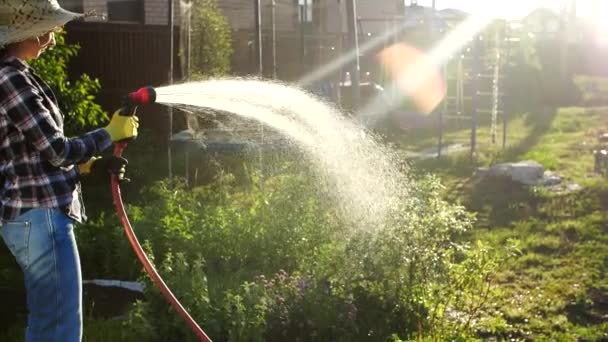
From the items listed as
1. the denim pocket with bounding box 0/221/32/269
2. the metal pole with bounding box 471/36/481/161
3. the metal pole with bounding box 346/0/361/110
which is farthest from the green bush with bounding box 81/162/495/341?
the metal pole with bounding box 471/36/481/161

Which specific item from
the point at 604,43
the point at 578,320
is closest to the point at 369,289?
the point at 578,320

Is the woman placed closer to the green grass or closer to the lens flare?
the green grass

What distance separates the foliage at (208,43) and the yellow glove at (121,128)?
769 cm

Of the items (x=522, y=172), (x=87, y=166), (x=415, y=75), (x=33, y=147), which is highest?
(x=415, y=75)

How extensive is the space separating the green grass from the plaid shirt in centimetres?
284

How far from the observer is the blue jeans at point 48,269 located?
3127 millimetres

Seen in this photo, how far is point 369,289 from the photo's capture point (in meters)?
4.84

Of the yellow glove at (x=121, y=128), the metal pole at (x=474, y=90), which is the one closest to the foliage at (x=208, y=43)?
the metal pole at (x=474, y=90)

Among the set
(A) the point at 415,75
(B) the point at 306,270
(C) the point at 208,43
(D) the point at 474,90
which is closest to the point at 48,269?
(B) the point at 306,270

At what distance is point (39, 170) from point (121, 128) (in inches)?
13.7

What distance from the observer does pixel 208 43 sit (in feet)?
38.0

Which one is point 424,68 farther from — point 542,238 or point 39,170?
point 39,170

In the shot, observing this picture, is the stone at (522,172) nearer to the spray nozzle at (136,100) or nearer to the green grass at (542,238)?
the green grass at (542,238)

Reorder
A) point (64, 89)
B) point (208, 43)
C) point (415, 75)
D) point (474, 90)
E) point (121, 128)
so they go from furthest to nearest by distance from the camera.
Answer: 1. point (415, 75)
2. point (474, 90)
3. point (208, 43)
4. point (64, 89)
5. point (121, 128)
